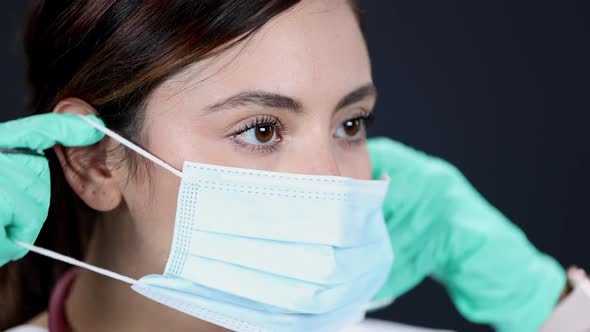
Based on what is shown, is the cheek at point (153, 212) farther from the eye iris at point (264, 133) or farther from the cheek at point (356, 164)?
the cheek at point (356, 164)

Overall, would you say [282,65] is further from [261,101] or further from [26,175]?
[26,175]

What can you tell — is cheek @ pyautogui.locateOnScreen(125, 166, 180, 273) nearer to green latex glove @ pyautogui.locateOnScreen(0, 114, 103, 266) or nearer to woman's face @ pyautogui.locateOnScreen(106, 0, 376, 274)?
woman's face @ pyautogui.locateOnScreen(106, 0, 376, 274)

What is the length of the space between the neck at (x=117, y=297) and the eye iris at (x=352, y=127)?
461 millimetres

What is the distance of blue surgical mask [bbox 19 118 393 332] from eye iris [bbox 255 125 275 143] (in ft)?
0.22

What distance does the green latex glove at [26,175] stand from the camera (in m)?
1.20

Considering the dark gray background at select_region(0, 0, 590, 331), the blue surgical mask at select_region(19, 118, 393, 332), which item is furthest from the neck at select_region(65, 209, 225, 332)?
the dark gray background at select_region(0, 0, 590, 331)

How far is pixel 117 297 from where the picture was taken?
1.48 meters

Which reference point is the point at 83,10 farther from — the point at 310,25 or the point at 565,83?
the point at 565,83

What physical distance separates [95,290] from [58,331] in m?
0.11

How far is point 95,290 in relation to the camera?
1512mm

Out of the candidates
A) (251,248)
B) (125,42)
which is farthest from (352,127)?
(125,42)

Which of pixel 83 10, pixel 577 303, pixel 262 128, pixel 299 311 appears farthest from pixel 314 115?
pixel 577 303

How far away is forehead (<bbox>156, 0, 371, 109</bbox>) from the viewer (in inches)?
49.6

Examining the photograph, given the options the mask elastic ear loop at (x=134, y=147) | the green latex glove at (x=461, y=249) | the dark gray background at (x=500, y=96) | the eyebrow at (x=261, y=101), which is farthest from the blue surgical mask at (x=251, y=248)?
the dark gray background at (x=500, y=96)
